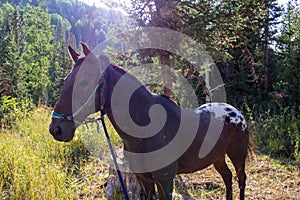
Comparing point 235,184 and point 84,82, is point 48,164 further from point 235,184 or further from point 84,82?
point 235,184

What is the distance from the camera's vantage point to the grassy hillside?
2863 millimetres

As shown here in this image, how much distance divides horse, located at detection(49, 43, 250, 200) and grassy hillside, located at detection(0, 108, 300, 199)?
47.0 inches

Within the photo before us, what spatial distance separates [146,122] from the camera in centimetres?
199

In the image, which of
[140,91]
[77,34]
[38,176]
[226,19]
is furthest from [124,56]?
[77,34]

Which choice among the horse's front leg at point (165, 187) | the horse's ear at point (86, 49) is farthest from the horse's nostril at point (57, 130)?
the horse's front leg at point (165, 187)

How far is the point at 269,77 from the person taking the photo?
33.1ft

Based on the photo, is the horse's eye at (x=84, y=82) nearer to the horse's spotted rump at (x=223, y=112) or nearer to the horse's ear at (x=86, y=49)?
the horse's ear at (x=86, y=49)

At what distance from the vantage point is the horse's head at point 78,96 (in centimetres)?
171

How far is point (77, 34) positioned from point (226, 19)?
105 meters

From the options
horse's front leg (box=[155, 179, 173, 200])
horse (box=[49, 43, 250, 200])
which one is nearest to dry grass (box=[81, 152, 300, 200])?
horse (box=[49, 43, 250, 200])

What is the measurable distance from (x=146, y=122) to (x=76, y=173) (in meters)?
2.52

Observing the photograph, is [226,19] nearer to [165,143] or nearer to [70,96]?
[165,143]

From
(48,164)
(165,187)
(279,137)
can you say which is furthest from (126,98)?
(279,137)

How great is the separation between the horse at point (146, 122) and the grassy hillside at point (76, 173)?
119cm
